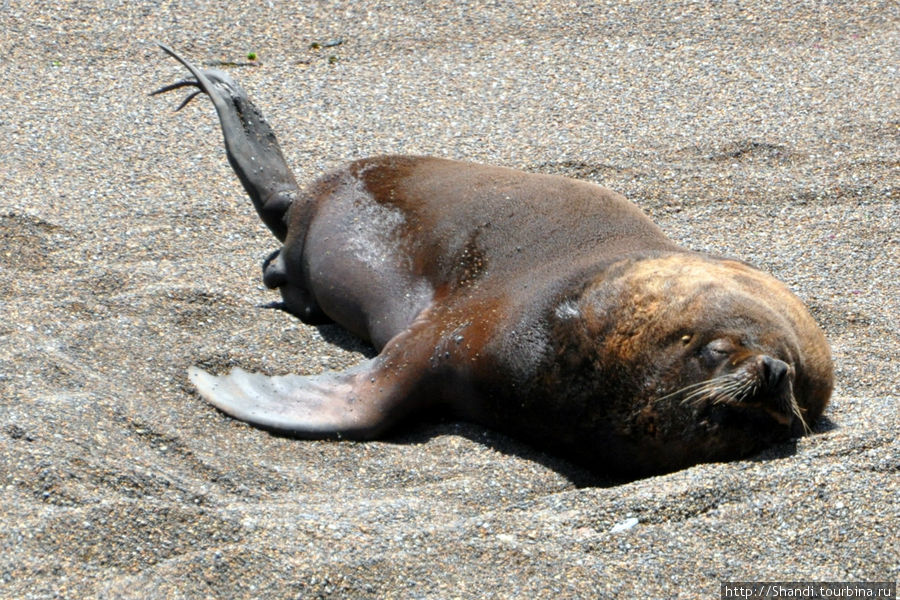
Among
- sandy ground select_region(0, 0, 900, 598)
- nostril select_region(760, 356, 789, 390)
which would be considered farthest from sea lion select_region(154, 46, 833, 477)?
sandy ground select_region(0, 0, 900, 598)

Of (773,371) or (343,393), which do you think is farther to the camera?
(343,393)

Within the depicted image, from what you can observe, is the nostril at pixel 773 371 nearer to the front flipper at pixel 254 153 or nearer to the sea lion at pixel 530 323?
the sea lion at pixel 530 323

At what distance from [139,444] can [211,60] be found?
4.37 metres

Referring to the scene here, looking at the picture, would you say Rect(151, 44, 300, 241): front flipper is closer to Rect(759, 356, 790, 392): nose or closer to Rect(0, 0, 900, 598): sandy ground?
Rect(0, 0, 900, 598): sandy ground

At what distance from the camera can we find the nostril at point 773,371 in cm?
366

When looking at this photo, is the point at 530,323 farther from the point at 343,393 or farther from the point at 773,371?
the point at 773,371

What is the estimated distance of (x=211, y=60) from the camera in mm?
7906

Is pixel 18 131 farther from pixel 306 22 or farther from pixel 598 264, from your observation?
pixel 598 264

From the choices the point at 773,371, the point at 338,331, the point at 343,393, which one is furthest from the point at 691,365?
the point at 338,331

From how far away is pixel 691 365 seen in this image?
392cm

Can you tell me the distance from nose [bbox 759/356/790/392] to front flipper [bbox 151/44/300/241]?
271cm

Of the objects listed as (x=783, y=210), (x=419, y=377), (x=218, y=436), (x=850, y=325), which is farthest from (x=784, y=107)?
(x=218, y=436)

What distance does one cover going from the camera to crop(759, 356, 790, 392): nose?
3.66 metres

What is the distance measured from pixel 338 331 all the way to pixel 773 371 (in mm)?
2187
